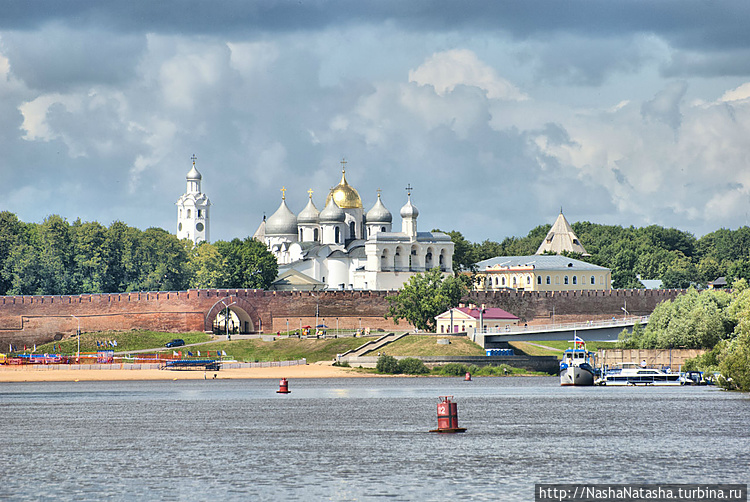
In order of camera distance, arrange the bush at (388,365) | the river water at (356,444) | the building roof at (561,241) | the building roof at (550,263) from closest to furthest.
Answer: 1. the river water at (356,444)
2. the bush at (388,365)
3. the building roof at (550,263)
4. the building roof at (561,241)

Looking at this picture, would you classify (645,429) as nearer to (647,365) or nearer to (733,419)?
Answer: (733,419)

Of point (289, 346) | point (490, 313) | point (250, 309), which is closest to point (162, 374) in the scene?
point (289, 346)

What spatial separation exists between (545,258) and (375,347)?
50.4 meters

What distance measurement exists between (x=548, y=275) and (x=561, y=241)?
101 ft

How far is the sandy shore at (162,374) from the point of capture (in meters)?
97.2

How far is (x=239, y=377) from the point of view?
97188 millimetres

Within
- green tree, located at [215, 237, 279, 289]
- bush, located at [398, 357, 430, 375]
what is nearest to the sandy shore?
bush, located at [398, 357, 430, 375]

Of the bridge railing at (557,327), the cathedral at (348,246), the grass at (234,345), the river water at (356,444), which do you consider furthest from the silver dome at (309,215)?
the river water at (356,444)

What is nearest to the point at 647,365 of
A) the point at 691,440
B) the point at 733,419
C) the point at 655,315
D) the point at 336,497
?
the point at 655,315

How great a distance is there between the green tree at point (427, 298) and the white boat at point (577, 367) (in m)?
16.7

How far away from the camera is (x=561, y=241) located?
181500mm

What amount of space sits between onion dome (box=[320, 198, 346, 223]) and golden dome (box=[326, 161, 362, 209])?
3.05 meters

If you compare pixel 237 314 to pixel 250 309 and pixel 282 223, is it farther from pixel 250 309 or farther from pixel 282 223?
pixel 282 223

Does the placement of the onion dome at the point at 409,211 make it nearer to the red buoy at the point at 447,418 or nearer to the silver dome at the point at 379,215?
the silver dome at the point at 379,215
